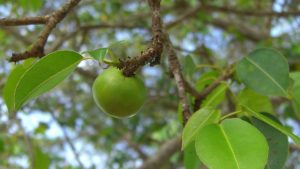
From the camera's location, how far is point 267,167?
3.78 ft

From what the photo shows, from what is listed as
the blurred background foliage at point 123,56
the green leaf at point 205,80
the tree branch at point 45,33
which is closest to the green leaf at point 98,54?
the tree branch at point 45,33

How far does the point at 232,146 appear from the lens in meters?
1.02

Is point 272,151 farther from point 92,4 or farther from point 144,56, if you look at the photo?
point 92,4

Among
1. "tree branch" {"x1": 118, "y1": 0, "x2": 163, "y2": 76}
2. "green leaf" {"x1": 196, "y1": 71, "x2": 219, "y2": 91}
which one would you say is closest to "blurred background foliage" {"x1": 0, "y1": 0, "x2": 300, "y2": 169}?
"green leaf" {"x1": 196, "y1": 71, "x2": 219, "y2": 91}

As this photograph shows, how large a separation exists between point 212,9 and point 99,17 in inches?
62.5

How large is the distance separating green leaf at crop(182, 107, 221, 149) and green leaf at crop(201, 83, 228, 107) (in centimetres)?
32

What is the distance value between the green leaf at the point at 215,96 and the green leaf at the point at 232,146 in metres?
0.43

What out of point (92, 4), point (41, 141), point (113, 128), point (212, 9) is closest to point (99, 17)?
point (92, 4)

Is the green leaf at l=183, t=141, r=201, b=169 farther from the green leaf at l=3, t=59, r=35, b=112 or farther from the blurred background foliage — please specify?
the blurred background foliage

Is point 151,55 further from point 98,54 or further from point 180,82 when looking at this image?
point 180,82

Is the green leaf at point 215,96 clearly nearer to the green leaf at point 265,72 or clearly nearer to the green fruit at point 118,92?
the green leaf at point 265,72

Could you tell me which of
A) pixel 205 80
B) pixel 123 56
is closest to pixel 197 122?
pixel 205 80

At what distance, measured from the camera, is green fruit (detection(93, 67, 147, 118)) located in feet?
3.77

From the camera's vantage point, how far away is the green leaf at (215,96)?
60.3 inches
